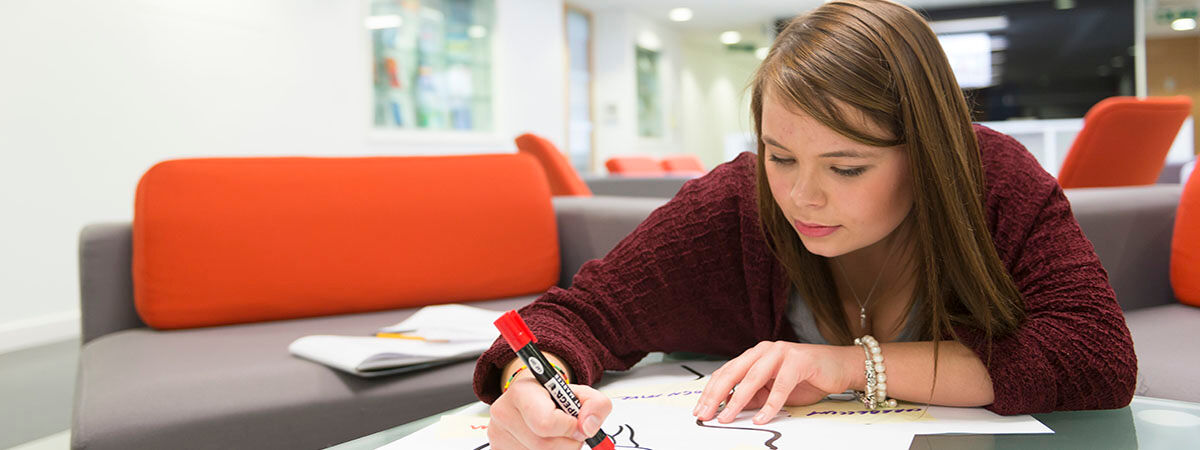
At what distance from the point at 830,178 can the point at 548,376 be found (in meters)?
0.38

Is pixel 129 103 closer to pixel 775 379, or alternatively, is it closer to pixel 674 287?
pixel 674 287

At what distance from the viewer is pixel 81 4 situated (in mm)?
3723

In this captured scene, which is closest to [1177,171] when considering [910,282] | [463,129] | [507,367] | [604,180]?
[604,180]

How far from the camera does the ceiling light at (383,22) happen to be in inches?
223

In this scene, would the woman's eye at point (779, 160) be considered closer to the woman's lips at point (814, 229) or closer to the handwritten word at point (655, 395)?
the woman's lips at point (814, 229)

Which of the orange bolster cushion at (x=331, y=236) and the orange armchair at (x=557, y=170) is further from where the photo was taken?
the orange armchair at (x=557, y=170)

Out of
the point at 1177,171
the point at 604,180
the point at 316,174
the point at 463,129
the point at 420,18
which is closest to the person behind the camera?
the point at 316,174

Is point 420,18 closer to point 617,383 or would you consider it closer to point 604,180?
point 604,180

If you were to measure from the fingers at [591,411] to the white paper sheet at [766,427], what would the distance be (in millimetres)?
51

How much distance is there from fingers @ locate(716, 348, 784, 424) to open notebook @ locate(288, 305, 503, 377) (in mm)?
622

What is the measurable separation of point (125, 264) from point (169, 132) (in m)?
2.65

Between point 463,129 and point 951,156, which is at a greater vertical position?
point 463,129

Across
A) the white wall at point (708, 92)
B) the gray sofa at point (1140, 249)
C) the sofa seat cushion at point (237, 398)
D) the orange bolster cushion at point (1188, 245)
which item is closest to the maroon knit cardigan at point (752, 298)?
the sofa seat cushion at point (237, 398)

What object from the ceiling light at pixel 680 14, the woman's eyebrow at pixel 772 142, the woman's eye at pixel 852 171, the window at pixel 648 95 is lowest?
the woman's eye at pixel 852 171
